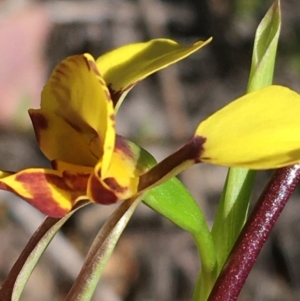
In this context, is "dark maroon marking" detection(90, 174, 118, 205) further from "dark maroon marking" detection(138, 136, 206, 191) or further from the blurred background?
the blurred background

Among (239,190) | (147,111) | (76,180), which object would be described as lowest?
(147,111)

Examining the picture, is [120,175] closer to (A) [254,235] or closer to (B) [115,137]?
(B) [115,137]

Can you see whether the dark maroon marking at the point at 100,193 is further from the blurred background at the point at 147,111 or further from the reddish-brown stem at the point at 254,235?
the blurred background at the point at 147,111

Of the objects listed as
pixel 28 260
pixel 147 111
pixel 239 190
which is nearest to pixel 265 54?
pixel 239 190

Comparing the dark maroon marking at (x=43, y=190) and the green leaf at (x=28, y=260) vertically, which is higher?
the dark maroon marking at (x=43, y=190)

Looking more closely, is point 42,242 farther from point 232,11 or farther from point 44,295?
point 232,11

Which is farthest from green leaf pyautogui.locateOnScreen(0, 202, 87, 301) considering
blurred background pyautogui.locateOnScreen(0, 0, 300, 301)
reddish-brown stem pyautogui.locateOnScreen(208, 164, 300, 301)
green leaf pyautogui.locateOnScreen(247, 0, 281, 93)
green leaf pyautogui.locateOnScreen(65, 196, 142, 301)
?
blurred background pyautogui.locateOnScreen(0, 0, 300, 301)

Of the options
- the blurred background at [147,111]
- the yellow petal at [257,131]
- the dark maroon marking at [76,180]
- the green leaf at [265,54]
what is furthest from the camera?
the blurred background at [147,111]

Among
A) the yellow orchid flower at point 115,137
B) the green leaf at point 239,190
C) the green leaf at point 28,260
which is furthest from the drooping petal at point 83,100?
the green leaf at point 239,190
